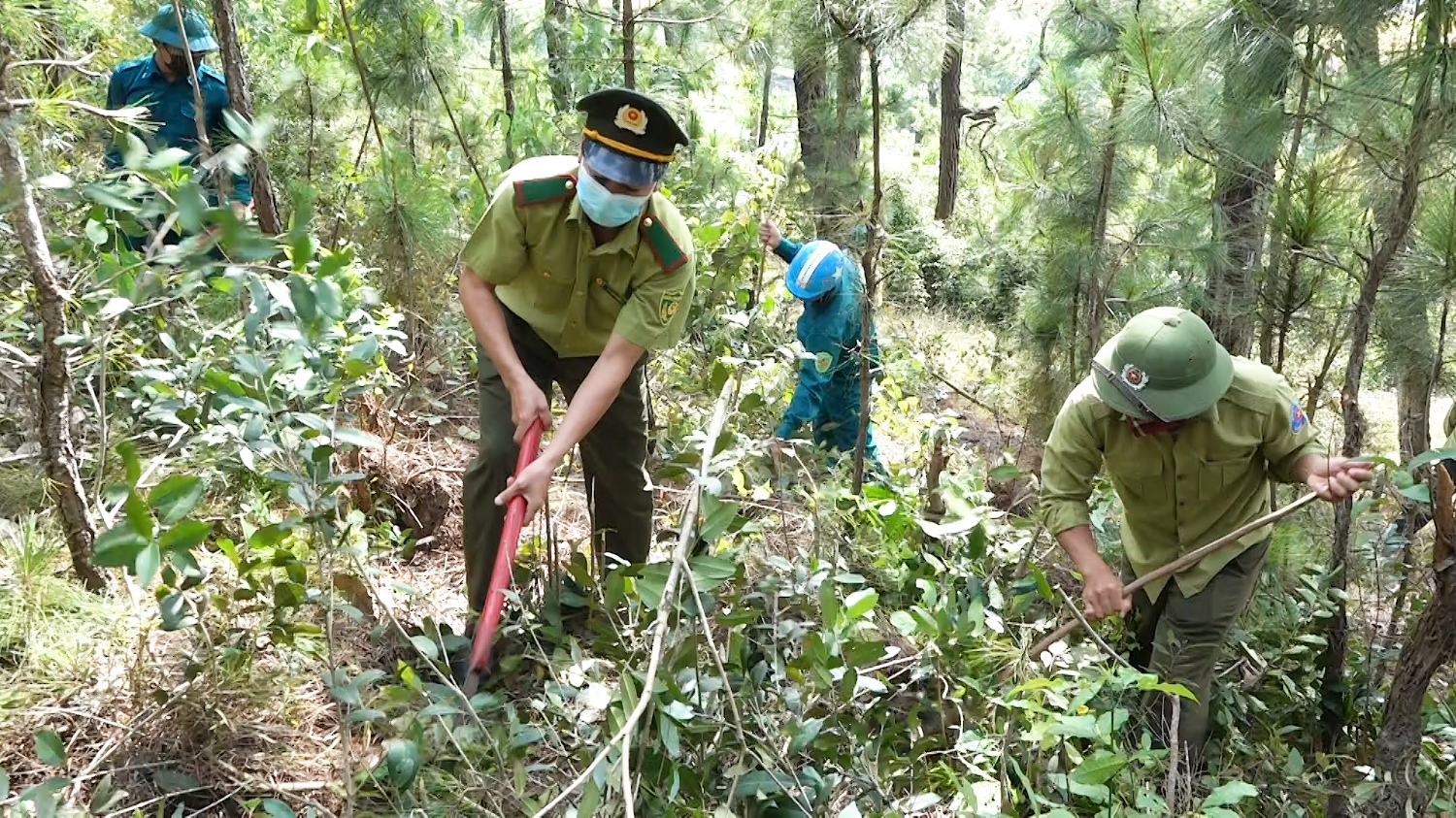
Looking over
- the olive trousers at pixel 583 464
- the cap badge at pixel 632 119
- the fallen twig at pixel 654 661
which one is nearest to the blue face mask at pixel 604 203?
the cap badge at pixel 632 119

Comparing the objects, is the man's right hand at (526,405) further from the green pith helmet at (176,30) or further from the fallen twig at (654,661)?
the green pith helmet at (176,30)

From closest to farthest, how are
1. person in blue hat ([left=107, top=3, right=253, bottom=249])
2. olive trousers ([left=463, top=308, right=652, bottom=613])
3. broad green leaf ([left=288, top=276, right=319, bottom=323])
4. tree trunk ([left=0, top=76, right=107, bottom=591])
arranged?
broad green leaf ([left=288, top=276, right=319, bottom=323]) → tree trunk ([left=0, top=76, right=107, bottom=591]) → olive trousers ([left=463, top=308, right=652, bottom=613]) → person in blue hat ([left=107, top=3, right=253, bottom=249])

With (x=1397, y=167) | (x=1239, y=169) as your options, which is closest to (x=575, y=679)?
(x=1397, y=167)

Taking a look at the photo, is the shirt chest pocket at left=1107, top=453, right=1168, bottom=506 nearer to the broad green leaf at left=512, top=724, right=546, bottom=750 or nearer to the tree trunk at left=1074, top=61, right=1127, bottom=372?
the broad green leaf at left=512, top=724, right=546, bottom=750

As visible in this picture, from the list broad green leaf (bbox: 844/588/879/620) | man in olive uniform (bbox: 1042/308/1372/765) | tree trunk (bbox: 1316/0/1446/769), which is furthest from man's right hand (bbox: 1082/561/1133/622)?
broad green leaf (bbox: 844/588/879/620)

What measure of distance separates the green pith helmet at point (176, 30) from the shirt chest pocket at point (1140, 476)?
3267 mm

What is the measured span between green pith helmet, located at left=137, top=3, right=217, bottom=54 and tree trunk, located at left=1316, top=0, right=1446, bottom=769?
3.69m

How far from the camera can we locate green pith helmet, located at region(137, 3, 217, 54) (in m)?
3.62

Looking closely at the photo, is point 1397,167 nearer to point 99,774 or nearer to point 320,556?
point 320,556

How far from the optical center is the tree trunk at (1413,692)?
208 cm

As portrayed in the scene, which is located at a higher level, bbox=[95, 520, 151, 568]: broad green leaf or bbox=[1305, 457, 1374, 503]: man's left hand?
bbox=[95, 520, 151, 568]: broad green leaf

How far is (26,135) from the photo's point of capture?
2525mm

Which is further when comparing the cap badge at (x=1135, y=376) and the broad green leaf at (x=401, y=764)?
the cap badge at (x=1135, y=376)

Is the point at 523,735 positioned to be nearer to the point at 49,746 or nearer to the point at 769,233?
the point at 49,746
